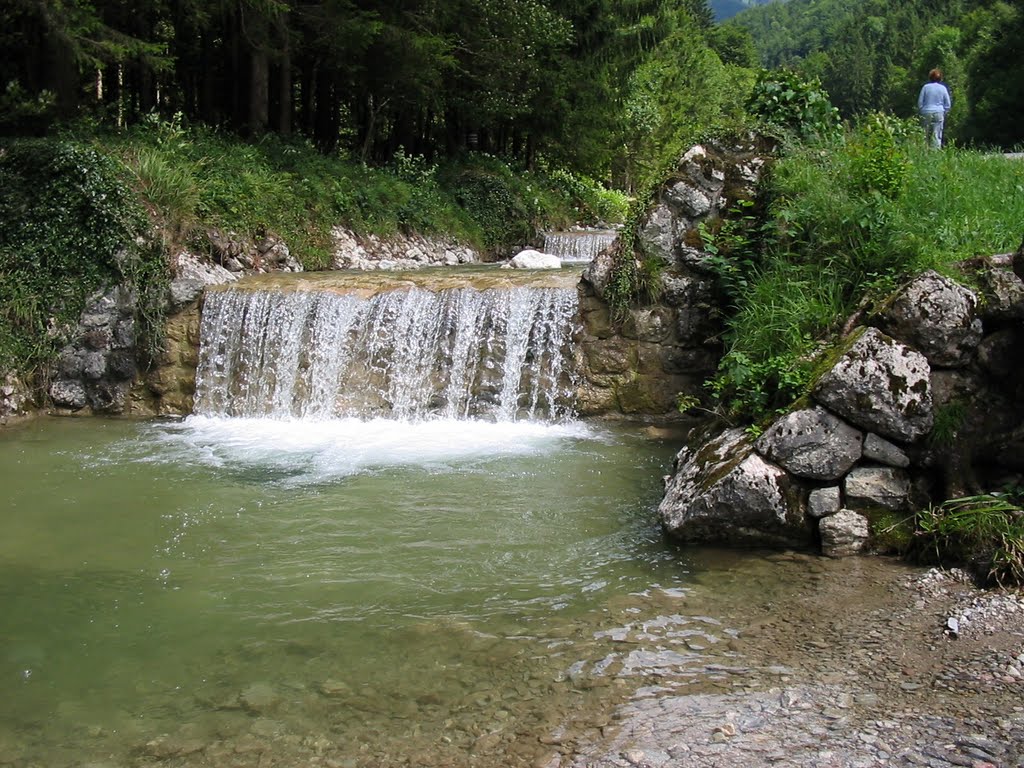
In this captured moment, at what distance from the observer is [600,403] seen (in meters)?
9.63

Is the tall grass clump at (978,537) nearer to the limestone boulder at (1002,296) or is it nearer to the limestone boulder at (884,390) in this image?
the limestone boulder at (884,390)

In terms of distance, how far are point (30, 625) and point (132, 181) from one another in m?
8.04

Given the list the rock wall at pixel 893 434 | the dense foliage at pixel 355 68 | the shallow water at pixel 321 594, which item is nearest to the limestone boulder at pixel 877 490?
the rock wall at pixel 893 434

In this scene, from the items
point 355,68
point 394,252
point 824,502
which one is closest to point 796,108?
point 824,502

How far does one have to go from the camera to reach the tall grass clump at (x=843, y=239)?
6551mm

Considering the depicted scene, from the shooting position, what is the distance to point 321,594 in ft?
17.4

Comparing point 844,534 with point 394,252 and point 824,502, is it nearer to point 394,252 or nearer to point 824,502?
point 824,502

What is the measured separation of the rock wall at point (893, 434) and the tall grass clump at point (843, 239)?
0.38 meters

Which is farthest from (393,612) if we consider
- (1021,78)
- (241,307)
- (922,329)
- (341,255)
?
(1021,78)

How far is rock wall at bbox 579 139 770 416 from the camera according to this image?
9.14 meters

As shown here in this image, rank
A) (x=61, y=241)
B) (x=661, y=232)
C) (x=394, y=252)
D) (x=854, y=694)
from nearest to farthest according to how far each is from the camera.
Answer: (x=854, y=694), (x=661, y=232), (x=61, y=241), (x=394, y=252)

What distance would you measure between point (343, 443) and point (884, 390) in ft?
17.4

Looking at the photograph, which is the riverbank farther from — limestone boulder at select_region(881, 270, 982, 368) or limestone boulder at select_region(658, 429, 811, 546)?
limestone boulder at select_region(881, 270, 982, 368)

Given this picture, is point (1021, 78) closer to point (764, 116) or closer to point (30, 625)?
point (764, 116)
